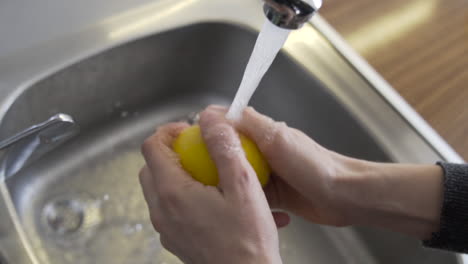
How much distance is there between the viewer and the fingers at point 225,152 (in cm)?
45

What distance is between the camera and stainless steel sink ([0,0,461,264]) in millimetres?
680

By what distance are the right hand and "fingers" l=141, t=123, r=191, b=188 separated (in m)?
0.07

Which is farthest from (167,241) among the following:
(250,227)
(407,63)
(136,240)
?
(407,63)

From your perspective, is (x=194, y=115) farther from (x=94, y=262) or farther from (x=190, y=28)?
(x=94, y=262)

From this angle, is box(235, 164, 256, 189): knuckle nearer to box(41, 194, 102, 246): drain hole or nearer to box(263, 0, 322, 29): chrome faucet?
box(263, 0, 322, 29): chrome faucet

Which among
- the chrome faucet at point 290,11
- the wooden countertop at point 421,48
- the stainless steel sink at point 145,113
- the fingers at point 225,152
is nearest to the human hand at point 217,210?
the fingers at point 225,152

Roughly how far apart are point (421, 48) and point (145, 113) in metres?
0.52

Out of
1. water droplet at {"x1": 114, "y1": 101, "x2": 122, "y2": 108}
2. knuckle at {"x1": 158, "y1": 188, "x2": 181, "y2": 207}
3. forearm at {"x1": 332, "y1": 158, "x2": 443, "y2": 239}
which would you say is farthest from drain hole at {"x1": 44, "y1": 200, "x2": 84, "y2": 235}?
forearm at {"x1": 332, "y1": 158, "x2": 443, "y2": 239}

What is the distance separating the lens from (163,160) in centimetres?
52

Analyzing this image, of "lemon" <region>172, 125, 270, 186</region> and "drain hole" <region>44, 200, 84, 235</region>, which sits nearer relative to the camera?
"lemon" <region>172, 125, 270, 186</region>

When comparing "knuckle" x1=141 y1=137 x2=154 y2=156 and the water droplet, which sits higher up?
"knuckle" x1=141 y1=137 x2=154 y2=156

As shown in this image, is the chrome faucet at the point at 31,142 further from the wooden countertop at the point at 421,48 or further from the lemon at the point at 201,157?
the wooden countertop at the point at 421,48

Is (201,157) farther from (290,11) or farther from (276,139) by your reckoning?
(290,11)

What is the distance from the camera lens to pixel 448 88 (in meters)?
0.78
